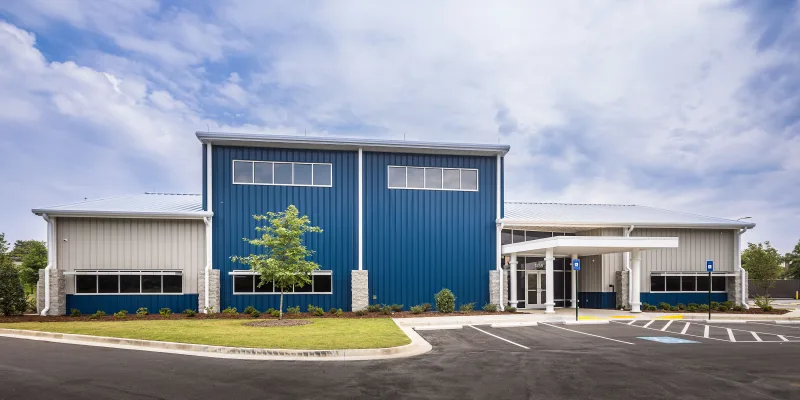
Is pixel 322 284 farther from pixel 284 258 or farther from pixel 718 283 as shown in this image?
pixel 718 283

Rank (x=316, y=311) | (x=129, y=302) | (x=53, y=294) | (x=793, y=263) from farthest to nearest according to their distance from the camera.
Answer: (x=793, y=263)
(x=316, y=311)
(x=129, y=302)
(x=53, y=294)

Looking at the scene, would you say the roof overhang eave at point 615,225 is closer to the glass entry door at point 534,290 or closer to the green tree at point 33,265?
the glass entry door at point 534,290

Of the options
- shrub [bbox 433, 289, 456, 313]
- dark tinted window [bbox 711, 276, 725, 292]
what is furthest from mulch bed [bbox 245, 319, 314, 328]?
dark tinted window [bbox 711, 276, 725, 292]

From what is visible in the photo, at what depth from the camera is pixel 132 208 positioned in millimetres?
22859

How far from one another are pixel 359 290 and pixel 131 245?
1002cm

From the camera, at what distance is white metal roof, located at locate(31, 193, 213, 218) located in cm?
2161

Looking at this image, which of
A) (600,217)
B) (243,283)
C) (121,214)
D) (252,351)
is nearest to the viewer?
(252,351)

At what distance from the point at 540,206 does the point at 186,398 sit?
26.0 meters

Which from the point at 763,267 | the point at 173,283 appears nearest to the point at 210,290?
the point at 173,283

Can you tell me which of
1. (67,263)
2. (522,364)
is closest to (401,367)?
(522,364)

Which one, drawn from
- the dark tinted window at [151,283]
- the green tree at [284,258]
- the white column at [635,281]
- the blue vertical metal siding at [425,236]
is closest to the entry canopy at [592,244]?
the white column at [635,281]

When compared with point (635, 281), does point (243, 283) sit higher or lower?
higher

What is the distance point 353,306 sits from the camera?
23047mm

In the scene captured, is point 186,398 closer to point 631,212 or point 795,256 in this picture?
point 631,212
